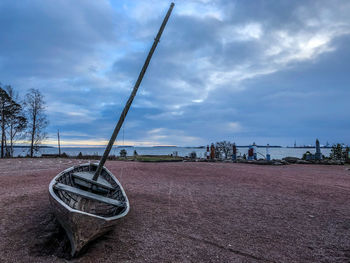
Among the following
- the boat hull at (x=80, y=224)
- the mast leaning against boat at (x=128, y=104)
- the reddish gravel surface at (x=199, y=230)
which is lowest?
the reddish gravel surface at (x=199, y=230)

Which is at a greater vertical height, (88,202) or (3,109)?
(3,109)

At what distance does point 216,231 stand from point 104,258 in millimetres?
2388

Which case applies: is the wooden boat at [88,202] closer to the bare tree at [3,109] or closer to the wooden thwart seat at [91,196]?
the wooden thwart seat at [91,196]

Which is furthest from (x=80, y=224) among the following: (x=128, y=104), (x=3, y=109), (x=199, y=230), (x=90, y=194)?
(x=3, y=109)

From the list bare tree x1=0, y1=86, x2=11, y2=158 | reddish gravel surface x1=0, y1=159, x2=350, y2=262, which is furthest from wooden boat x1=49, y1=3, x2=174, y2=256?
bare tree x1=0, y1=86, x2=11, y2=158

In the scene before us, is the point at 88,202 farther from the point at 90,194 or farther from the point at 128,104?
the point at 128,104

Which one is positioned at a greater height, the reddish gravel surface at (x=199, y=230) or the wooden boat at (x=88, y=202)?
the wooden boat at (x=88, y=202)

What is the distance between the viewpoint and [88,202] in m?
4.95

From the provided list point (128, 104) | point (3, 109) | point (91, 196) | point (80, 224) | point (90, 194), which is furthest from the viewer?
point (3, 109)

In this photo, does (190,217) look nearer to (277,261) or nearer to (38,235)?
(277,261)

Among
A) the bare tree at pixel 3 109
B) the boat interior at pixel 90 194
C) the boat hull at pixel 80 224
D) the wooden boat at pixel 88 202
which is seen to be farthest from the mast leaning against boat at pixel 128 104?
the bare tree at pixel 3 109

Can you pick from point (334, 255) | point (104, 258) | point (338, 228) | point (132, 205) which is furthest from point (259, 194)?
point (104, 258)

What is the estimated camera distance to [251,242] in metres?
4.17

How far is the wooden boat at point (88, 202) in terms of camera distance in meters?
3.38
